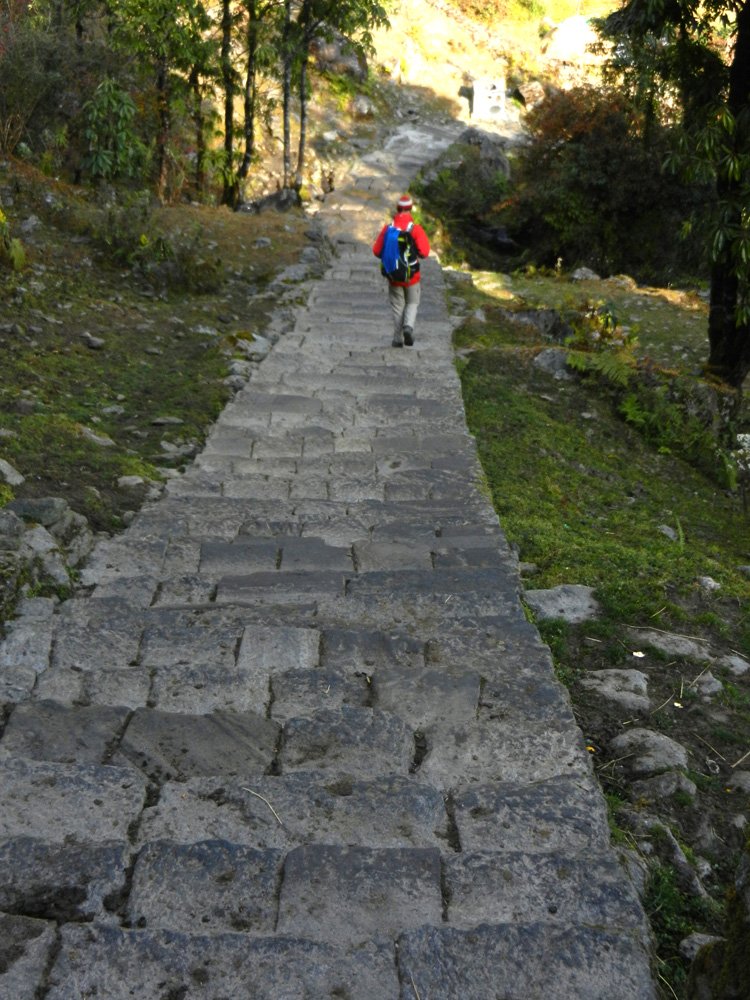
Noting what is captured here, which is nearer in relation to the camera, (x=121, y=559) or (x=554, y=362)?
(x=121, y=559)

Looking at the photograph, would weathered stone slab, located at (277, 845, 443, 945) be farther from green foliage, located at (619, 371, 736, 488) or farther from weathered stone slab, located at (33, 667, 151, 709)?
green foliage, located at (619, 371, 736, 488)

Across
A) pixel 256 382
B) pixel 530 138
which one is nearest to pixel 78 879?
pixel 256 382

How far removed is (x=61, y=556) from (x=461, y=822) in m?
2.35

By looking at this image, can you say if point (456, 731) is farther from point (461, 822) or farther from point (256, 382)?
point (256, 382)

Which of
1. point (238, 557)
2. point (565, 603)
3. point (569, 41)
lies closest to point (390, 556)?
point (238, 557)

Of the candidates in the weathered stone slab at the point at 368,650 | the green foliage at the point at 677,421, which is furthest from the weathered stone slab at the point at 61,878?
the green foliage at the point at 677,421

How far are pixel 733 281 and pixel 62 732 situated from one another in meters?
7.62

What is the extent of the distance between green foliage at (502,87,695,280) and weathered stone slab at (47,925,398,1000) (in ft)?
47.4

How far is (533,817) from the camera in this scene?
8.36 ft

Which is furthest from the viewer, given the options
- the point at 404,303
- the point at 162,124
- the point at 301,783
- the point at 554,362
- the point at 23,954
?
the point at 162,124

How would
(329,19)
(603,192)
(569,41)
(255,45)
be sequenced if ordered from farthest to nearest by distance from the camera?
(569,41)
(603,192)
(329,19)
(255,45)

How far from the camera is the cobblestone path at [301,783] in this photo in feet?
6.72

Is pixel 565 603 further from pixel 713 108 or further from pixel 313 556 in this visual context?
pixel 713 108

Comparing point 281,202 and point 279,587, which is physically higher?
point 281,202
